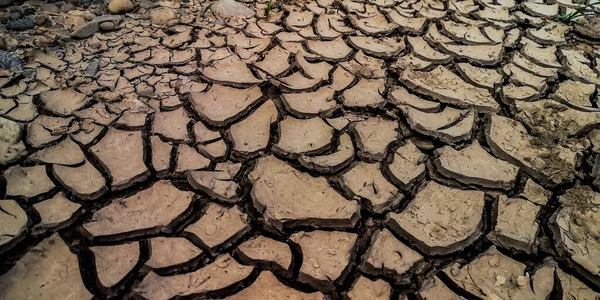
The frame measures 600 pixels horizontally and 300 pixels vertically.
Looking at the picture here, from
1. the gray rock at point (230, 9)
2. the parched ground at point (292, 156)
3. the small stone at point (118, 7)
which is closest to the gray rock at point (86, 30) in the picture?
the parched ground at point (292, 156)

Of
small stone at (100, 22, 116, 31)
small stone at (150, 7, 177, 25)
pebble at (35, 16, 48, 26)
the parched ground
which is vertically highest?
pebble at (35, 16, 48, 26)

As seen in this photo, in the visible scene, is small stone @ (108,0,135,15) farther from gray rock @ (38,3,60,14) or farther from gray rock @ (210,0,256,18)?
gray rock @ (210,0,256,18)

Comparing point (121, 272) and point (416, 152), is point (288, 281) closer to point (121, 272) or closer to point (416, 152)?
point (121, 272)

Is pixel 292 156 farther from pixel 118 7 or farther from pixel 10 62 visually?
pixel 118 7

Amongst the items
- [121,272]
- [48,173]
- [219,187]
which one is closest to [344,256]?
[219,187]

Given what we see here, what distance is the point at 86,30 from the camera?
2088 mm

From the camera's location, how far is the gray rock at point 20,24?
6.73 feet

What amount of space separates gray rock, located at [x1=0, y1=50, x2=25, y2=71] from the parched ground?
0.02 m

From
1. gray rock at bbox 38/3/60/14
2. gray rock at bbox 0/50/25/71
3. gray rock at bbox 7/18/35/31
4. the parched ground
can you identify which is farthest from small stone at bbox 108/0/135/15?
gray rock at bbox 0/50/25/71

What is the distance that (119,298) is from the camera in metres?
1.14

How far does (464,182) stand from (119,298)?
1.14 metres

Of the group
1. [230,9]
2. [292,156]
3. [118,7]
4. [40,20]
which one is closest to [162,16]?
[118,7]

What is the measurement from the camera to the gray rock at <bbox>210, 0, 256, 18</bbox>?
2.34 meters

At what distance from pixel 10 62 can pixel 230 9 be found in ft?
3.55
